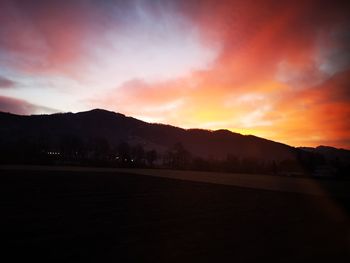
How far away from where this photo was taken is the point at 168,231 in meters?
11.8

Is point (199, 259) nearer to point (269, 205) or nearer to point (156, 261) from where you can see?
point (156, 261)

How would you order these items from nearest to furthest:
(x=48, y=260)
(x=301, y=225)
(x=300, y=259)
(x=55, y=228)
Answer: (x=48, y=260)
(x=300, y=259)
(x=55, y=228)
(x=301, y=225)

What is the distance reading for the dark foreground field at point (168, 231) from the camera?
29.9 ft

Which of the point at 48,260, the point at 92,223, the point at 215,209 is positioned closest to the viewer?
the point at 48,260

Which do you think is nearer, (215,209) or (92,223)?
(92,223)

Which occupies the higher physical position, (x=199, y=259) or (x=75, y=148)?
(x=75, y=148)

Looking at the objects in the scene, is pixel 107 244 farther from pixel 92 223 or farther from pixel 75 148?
pixel 75 148

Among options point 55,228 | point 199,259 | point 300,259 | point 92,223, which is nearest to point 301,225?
point 300,259

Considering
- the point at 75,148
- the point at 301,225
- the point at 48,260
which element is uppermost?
the point at 75,148

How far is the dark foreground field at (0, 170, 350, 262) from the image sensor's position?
9.11 meters

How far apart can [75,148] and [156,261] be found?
449ft

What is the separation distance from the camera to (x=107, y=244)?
9.86 m

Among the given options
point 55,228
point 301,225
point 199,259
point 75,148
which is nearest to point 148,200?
point 55,228

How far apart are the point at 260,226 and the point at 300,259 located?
414cm
